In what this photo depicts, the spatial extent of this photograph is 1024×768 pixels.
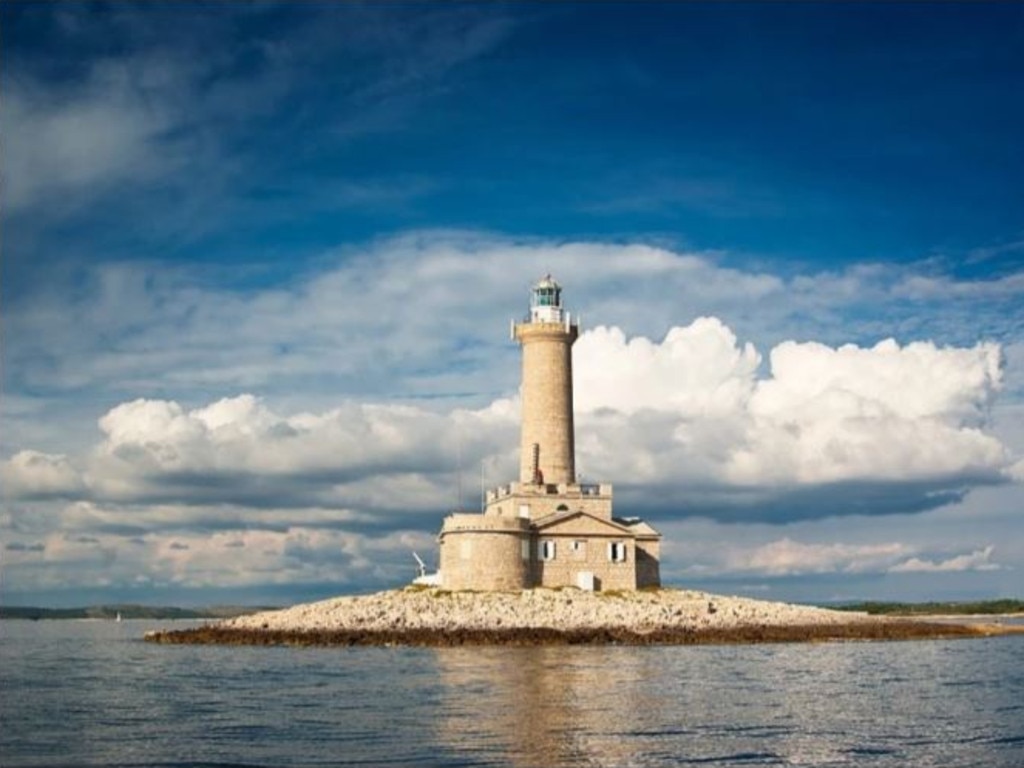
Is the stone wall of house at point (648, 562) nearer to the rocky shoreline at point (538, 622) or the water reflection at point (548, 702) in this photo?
the rocky shoreline at point (538, 622)

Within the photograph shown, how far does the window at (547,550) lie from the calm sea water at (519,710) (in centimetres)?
1399

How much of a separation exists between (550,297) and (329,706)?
39923 mm

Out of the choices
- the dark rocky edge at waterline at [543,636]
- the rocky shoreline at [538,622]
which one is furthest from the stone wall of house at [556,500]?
the dark rocky edge at waterline at [543,636]

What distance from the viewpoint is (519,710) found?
29.2m

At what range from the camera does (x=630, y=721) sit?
27.8 m

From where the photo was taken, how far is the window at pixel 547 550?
63094 mm

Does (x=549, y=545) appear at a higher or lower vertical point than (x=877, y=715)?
higher

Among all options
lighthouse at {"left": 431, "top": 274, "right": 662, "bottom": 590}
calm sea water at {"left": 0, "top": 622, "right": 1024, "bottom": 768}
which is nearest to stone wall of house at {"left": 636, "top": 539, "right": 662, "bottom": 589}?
lighthouse at {"left": 431, "top": 274, "right": 662, "bottom": 590}

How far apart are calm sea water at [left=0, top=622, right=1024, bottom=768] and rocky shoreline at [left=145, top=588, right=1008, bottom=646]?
542 cm

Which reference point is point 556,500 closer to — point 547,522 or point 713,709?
point 547,522

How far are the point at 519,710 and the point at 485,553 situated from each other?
31820 mm

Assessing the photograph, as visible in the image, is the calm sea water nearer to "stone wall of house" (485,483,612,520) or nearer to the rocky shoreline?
the rocky shoreline

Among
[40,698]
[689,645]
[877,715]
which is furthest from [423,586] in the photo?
[877,715]

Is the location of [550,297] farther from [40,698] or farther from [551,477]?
[40,698]
